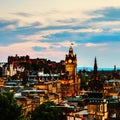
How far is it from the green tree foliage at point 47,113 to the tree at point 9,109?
15.2 meters

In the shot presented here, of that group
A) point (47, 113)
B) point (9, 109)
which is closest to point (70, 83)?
point (47, 113)

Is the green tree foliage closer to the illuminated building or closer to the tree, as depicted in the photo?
the tree

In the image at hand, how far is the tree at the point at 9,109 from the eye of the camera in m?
69.4

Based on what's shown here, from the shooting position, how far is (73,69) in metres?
198

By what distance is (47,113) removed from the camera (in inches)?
3438

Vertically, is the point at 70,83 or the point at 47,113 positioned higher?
the point at 70,83

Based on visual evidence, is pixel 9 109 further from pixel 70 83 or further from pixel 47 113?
pixel 70 83

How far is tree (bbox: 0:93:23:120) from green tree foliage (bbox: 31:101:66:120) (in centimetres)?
1517

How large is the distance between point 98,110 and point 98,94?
881 centimetres

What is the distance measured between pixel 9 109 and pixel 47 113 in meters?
17.9

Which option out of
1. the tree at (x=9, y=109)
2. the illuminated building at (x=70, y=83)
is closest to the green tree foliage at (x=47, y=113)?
the tree at (x=9, y=109)

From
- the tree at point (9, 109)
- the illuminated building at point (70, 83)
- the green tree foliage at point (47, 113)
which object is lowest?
the green tree foliage at point (47, 113)

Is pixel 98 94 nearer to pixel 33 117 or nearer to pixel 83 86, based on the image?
pixel 33 117

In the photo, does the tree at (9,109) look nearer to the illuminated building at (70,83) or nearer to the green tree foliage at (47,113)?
the green tree foliage at (47,113)
